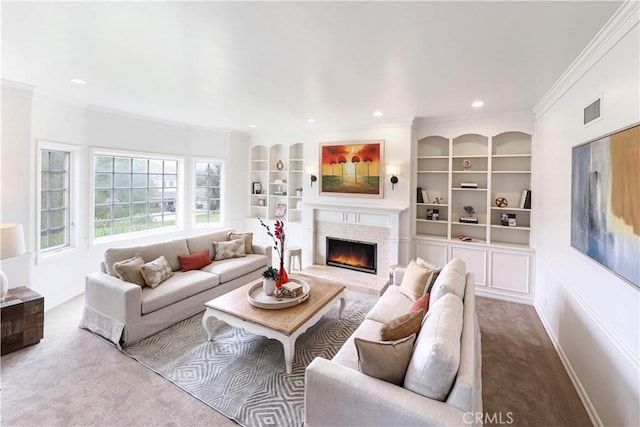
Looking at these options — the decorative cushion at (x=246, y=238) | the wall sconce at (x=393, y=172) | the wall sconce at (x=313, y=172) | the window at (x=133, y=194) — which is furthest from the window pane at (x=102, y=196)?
the wall sconce at (x=393, y=172)

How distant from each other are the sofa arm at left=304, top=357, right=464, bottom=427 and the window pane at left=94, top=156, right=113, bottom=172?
4.74 metres

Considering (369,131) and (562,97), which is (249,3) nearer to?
(562,97)

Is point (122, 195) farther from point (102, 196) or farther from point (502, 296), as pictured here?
point (502, 296)

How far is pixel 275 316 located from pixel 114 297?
1697mm

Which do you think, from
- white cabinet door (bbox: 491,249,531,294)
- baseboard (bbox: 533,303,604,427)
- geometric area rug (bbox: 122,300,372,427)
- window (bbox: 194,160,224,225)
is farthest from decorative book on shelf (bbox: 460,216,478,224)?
window (bbox: 194,160,224,225)

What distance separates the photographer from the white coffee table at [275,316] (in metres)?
2.57

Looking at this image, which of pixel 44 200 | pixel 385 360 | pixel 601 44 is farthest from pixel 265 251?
pixel 601 44

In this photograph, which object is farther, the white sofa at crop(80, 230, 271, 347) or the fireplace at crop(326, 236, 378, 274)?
the fireplace at crop(326, 236, 378, 274)

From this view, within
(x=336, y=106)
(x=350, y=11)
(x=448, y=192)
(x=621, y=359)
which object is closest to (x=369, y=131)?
(x=336, y=106)

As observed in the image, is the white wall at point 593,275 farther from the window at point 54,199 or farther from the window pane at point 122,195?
the window pane at point 122,195

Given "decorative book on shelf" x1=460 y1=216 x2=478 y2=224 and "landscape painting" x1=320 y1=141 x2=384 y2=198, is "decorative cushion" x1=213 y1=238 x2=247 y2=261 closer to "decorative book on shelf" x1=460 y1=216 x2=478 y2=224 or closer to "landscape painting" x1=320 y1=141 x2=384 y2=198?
"landscape painting" x1=320 y1=141 x2=384 y2=198

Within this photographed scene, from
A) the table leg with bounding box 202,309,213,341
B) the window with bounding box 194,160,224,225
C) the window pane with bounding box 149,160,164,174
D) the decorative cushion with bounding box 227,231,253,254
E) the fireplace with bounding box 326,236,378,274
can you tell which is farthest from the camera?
the window with bounding box 194,160,224,225

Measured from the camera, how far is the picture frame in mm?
6621

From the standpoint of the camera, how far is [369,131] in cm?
507
